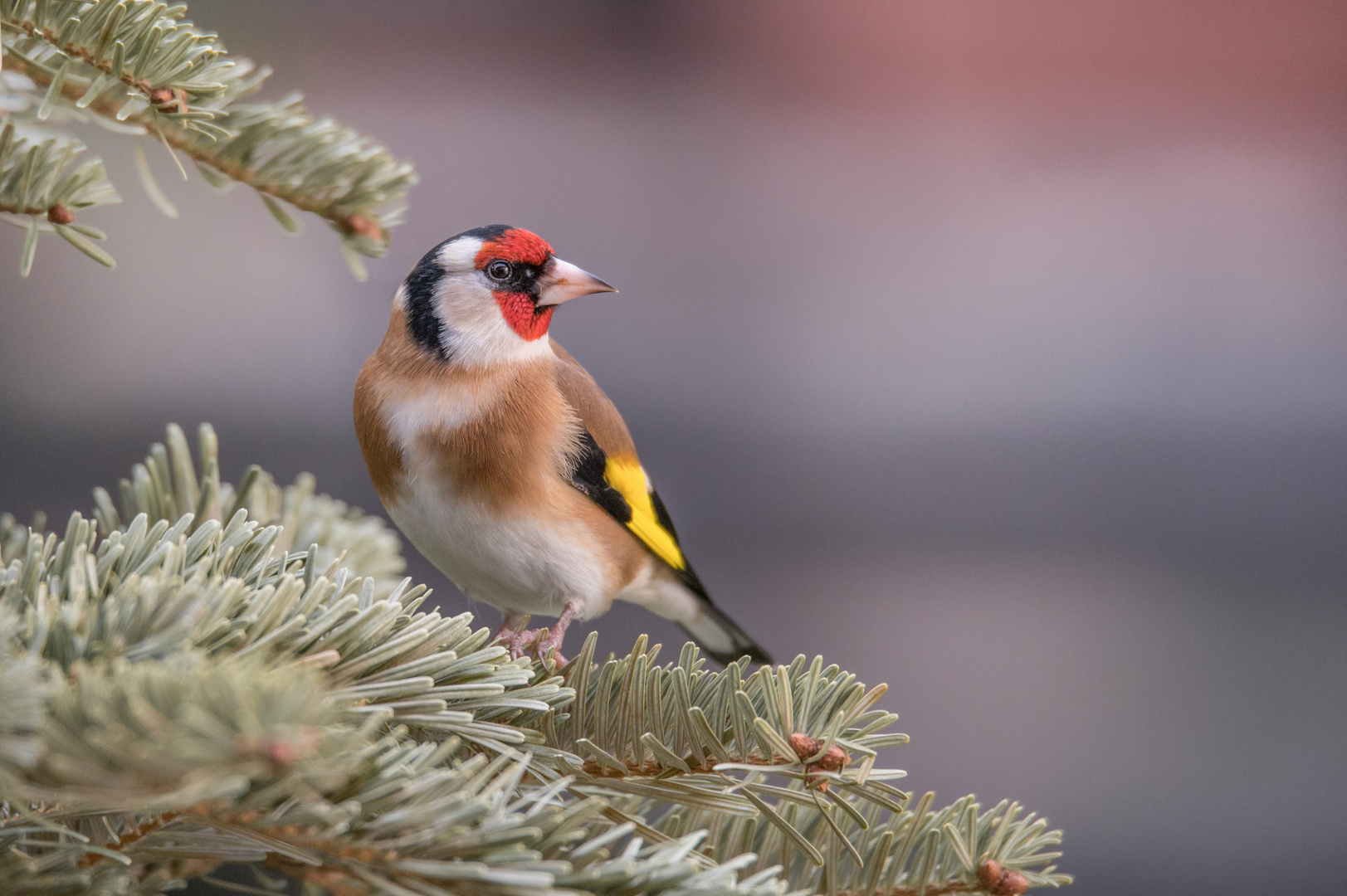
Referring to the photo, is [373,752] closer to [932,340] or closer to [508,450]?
[508,450]

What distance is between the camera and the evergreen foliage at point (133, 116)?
407 millimetres

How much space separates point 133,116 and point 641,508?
0.46m

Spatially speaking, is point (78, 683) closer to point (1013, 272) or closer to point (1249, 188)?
point (1013, 272)

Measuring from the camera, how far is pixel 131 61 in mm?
408

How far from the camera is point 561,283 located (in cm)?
80

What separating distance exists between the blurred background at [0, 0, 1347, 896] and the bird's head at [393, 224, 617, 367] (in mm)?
770

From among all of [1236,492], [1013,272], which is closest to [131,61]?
[1013,272]

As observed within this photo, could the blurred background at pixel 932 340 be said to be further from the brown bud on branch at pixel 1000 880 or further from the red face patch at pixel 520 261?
the brown bud on branch at pixel 1000 880

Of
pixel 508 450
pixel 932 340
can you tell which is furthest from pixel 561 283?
pixel 932 340

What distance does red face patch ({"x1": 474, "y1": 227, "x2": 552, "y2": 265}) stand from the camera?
79 centimetres

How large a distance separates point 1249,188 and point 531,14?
1.16 m

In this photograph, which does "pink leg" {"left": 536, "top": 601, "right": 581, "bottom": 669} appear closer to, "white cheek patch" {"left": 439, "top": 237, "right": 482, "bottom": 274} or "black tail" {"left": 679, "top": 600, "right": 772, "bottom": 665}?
"black tail" {"left": 679, "top": 600, "right": 772, "bottom": 665}

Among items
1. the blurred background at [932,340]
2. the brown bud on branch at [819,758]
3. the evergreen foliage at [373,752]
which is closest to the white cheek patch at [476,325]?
the evergreen foliage at [373,752]

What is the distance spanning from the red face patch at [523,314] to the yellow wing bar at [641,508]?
0.38 ft
